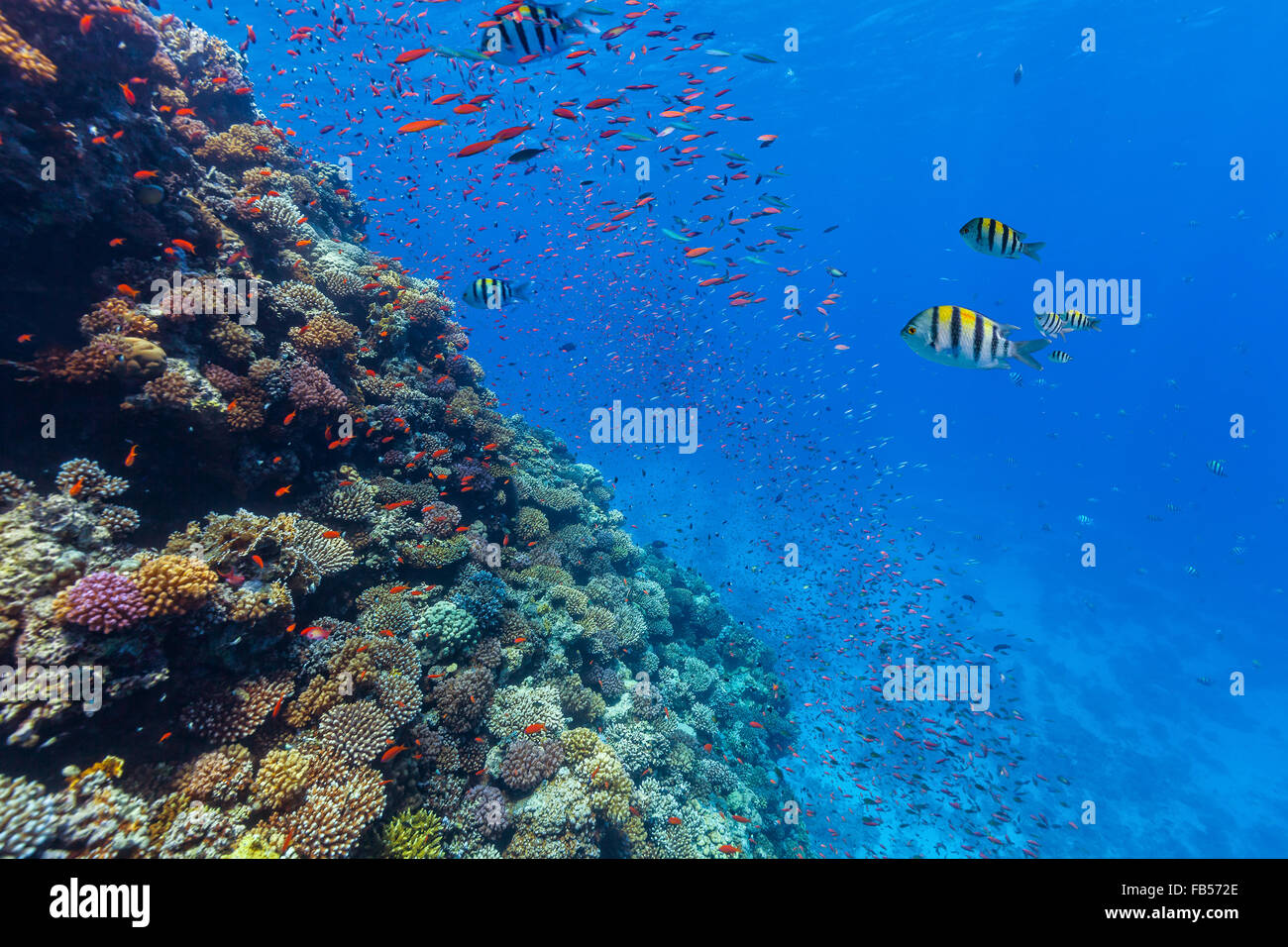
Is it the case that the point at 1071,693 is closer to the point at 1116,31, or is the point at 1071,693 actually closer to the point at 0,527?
the point at 0,527

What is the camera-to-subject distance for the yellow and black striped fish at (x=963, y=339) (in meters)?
3.10

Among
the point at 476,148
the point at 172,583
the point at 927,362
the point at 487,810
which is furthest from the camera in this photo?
the point at 927,362

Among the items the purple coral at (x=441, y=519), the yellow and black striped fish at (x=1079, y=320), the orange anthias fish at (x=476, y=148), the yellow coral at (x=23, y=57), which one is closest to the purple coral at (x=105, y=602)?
the purple coral at (x=441, y=519)

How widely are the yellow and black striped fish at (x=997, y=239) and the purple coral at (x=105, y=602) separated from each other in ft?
24.5

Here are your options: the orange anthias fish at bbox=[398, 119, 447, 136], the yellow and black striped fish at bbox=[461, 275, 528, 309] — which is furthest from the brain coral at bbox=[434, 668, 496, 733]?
the orange anthias fish at bbox=[398, 119, 447, 136]

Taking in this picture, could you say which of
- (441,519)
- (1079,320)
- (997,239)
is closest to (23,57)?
(441,519)

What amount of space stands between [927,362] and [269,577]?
4472 centimetres

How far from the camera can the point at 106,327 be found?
16.7 ft

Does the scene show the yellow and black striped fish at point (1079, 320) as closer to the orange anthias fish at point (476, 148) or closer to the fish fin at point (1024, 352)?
the fish fin at point (1024, 352)

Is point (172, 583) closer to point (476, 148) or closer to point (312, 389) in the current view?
point (312, 389)

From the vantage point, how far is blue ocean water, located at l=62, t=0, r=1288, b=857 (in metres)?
15.7

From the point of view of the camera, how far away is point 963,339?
3104 mm

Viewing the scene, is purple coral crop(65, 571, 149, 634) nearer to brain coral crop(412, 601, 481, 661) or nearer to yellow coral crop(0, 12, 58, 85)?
brain coral crop(412, 601, 481, 661)
